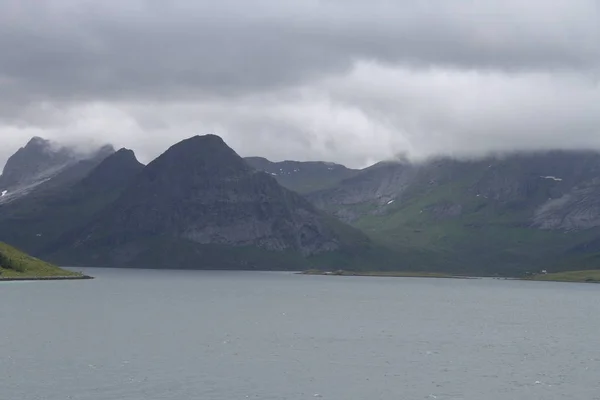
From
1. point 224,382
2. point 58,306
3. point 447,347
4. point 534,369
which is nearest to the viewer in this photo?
point 224,382

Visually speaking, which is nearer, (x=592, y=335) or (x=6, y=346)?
(x=6, y=346)

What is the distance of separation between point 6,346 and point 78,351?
10.7 meters

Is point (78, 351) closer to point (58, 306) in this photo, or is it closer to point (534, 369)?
point (534, 369)

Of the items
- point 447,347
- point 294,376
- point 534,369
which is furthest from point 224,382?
point 447,347

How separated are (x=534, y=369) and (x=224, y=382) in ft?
124

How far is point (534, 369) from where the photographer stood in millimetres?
104562

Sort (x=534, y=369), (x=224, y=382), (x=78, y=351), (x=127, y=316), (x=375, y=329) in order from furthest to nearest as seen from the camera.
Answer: (x=127, y=316) < (x=375, y=329) < (x=78, y=351) < (x=534, y=369) < (x=224, y=382)

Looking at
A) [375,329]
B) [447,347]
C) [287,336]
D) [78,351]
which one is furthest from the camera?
[375,329]

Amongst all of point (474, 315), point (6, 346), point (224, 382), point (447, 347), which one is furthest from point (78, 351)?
point (474, 315)

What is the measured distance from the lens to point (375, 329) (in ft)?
502

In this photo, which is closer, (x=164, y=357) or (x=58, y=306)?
(x=164, y=357)

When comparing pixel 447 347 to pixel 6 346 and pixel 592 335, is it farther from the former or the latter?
pixel 6 346

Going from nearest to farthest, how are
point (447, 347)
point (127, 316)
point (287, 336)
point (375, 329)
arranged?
point (447, 347) < point (287, 336) < point (375, 329) < point (127, 316)

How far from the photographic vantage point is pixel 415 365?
10575cm
